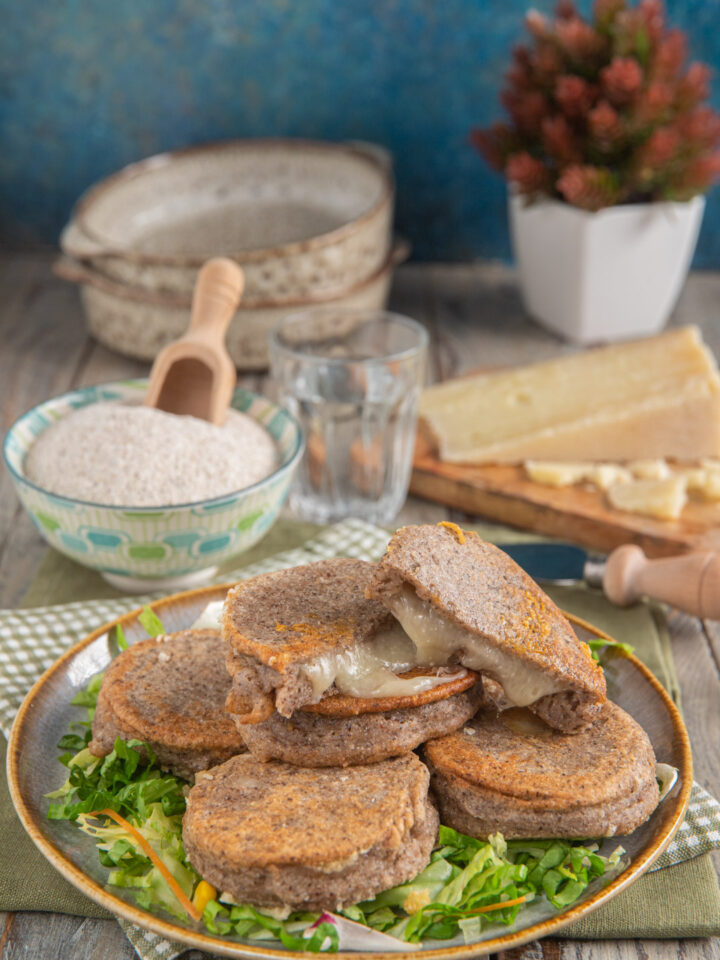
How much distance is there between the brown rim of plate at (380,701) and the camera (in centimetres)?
144

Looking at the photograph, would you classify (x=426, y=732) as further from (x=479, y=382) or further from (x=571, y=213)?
(x=571, y=213)

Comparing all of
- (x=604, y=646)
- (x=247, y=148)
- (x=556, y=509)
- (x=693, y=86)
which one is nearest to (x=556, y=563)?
(x=556, y=509)

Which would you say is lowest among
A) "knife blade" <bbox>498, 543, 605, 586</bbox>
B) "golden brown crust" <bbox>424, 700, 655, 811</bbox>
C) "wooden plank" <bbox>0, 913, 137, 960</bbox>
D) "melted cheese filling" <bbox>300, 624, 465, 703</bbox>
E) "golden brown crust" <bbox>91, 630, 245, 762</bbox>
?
"wooden plank" <bbox>0, 913, 137, 960</bbox>

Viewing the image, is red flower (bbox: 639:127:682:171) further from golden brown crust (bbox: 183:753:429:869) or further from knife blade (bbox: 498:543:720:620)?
golden brown crust (bbox: 183:753:429:869)

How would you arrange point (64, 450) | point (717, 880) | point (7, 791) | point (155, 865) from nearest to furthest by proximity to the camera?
point (155, 865) < point (717, 880) < point (7, 791) < point (64, 450)

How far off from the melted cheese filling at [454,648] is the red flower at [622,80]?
2.21m

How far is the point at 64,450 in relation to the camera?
2.28 metres

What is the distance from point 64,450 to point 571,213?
6.09 ft

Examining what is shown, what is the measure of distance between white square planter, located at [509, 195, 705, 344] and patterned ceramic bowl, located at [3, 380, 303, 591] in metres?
1.47

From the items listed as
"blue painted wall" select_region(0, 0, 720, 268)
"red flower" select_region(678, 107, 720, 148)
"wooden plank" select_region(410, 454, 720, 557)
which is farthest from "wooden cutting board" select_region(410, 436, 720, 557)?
"blue painted wall" select_region(0, 0, 720, 268)

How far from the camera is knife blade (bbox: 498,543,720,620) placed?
209 centimetres

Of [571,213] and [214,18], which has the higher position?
[214,18]

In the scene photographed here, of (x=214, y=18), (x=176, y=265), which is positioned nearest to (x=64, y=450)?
(x=176, y=265)

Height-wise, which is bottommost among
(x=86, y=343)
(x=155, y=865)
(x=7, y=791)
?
(x=86, y=343)
